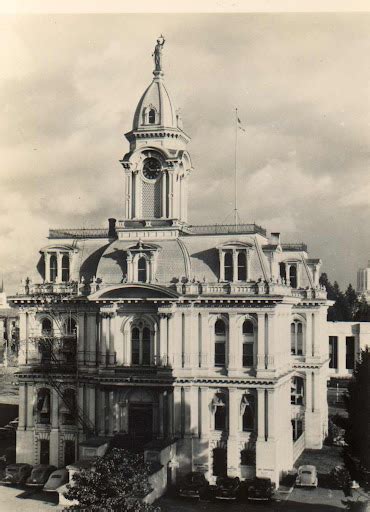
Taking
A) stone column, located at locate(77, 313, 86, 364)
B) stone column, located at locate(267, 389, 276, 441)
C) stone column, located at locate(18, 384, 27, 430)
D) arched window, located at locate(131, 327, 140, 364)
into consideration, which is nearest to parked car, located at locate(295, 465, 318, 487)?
stone column, located at locate(267, 389, 276, 441)

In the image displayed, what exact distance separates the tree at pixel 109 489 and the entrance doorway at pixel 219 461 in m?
13.0

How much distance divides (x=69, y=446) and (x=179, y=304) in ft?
41.1

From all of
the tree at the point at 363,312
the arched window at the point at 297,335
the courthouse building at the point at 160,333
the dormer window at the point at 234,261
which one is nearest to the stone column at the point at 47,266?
the courthouse building at the point at 160,333

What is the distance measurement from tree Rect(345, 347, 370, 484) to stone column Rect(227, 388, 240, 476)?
33.0ft

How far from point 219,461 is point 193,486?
393cm

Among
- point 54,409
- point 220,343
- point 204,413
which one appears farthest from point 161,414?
point 54,409

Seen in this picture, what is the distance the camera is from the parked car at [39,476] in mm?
46094

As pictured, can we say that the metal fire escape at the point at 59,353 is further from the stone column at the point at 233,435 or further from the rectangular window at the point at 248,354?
the rectangular window at the point at 248,354

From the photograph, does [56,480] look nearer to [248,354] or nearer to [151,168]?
[248,354]

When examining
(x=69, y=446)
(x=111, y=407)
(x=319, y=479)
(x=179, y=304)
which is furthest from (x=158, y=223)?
(x=319, y=479)

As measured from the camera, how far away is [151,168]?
53.2 metres

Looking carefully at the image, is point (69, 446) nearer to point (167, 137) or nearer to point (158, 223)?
point (158, 223)

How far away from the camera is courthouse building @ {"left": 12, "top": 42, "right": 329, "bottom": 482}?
47500 mm

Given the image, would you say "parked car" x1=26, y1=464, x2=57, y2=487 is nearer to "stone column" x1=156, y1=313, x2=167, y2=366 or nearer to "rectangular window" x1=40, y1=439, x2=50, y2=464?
"rectangular window" x1=40, y1=439, x2=50, y2=464
